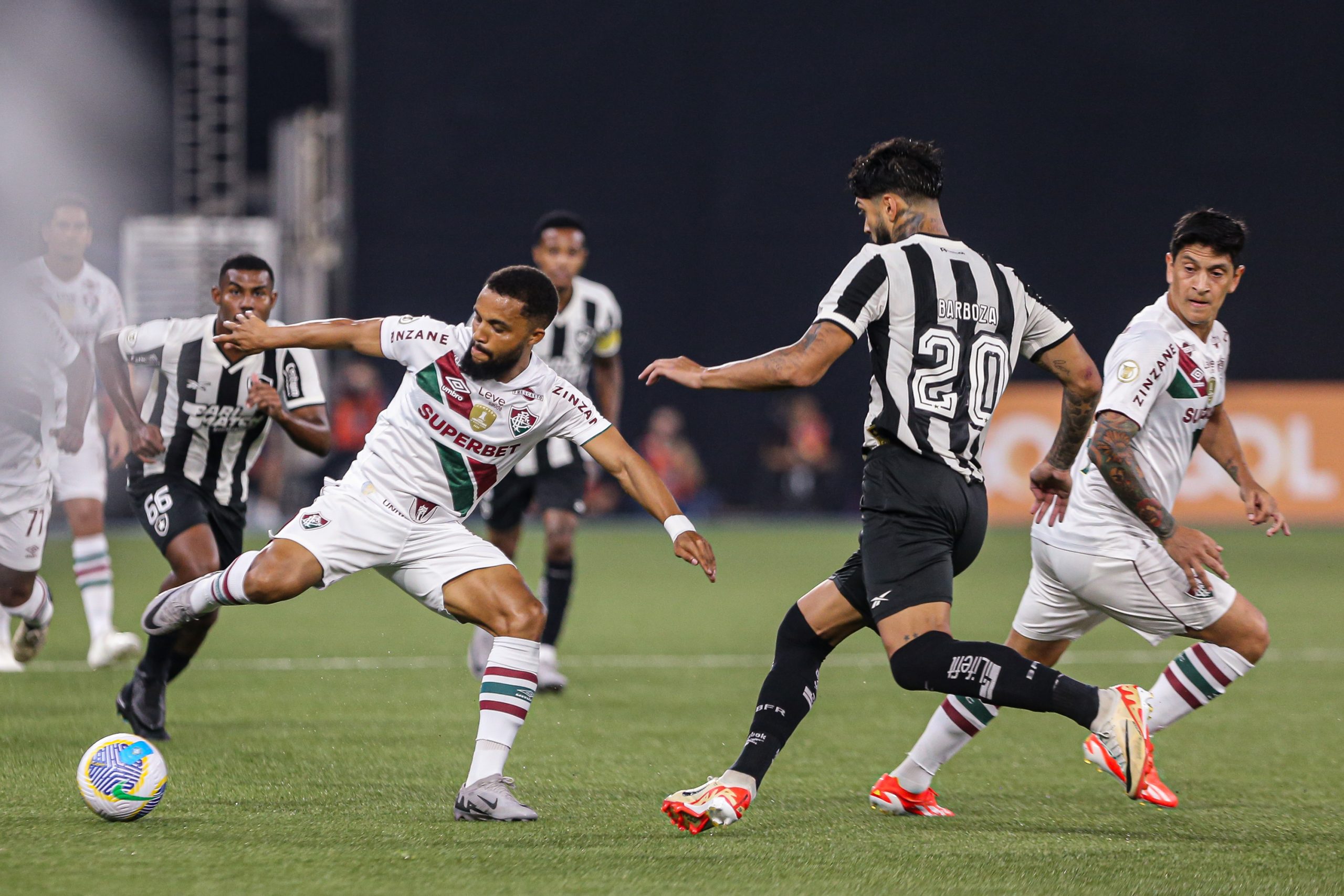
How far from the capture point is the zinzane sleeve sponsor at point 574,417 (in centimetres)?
525

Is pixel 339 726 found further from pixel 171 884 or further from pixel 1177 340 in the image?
pixel 1177 340

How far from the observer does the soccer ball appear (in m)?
4.77

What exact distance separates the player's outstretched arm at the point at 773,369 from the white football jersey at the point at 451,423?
735 millimetres

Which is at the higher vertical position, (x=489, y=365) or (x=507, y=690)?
(x=489, y=365)

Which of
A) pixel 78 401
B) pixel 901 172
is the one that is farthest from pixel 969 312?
pixel 78 401

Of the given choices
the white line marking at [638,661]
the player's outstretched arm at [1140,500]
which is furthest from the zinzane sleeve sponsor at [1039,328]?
the white line marking at [638,661]

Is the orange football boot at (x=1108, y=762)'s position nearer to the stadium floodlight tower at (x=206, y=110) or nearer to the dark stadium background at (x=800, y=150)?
the stadium floodlight tower at (x=206, y=110)

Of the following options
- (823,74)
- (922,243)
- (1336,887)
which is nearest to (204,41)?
(823,74)

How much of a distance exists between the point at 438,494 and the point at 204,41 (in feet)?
57.5

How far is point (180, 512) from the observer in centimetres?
661

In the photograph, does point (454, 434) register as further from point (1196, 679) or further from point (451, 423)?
point (1196, 679)

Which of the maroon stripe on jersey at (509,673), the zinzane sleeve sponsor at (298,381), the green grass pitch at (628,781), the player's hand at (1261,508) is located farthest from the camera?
the zinzane sleeve sponsor at (298,381)

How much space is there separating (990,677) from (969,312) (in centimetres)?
111

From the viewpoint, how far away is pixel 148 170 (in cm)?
2725
